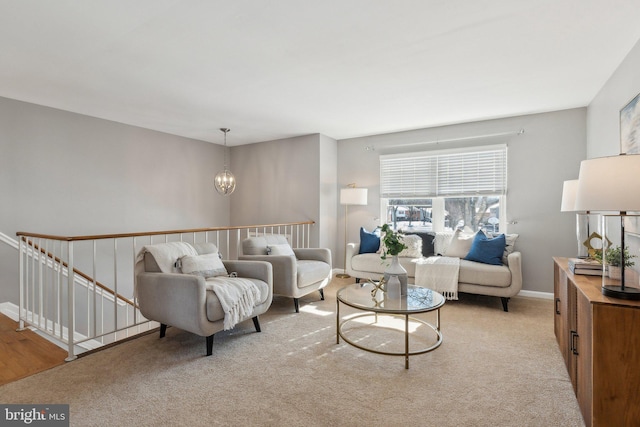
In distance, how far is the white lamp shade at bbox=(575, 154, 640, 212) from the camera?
1479mm

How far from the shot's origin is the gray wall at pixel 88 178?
143 inches

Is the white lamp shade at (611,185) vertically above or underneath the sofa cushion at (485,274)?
above

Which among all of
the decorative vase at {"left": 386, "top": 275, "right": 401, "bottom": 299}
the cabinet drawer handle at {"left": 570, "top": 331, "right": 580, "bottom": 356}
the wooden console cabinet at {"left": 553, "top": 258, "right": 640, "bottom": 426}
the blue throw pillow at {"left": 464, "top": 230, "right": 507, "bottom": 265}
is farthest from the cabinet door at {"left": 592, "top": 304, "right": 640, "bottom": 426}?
the blue throw pillow at {"left": 464, "top": 230, "right": 507, "bottom": 265}

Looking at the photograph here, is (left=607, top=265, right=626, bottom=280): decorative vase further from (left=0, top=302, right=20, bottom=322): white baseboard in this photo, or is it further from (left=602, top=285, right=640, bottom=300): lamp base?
(left=0, top=302, right=20, bottom=322): white baseboard

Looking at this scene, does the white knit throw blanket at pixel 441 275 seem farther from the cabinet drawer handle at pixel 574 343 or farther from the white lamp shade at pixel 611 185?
the white lamp shade at pixel 611 185

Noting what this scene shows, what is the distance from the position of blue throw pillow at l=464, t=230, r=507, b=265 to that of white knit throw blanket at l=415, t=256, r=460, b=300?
223mm

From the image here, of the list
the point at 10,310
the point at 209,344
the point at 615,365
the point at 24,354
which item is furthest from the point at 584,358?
the point at 10,310

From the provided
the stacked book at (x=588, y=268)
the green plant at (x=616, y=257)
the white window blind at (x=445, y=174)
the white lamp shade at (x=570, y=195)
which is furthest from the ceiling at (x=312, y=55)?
the stacked book at (x=588, y=268)

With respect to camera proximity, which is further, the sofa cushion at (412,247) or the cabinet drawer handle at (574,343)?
the sofa cushion at (412,247)

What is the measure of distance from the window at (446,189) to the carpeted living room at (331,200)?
0.03 metres

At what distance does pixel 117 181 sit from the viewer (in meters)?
4.59

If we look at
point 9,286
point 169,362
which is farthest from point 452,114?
point 9,286

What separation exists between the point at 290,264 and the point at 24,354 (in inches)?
91.1

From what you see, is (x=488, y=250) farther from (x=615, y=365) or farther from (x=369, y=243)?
(x=615, y=365)
